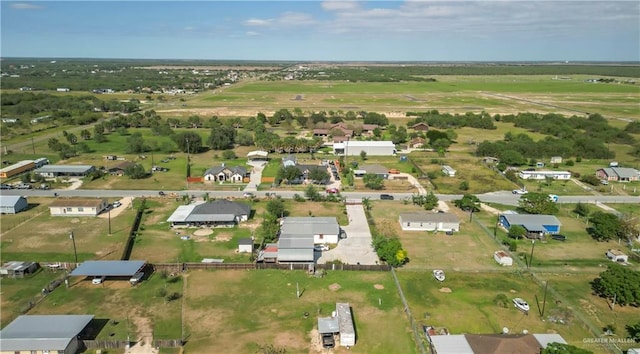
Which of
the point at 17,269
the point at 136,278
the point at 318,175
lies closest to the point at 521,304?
the point at 136,278

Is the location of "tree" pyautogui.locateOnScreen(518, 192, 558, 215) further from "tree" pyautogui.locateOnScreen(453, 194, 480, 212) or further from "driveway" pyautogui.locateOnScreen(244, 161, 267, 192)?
"driveway" pyautogui.locateOnScreen(244, 161, 267, 192)

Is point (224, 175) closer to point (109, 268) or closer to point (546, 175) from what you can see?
point (109, 268)

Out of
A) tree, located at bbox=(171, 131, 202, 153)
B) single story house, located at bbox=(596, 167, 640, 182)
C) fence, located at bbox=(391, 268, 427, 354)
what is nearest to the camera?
fence, located at bbox=(391, 268, 427, 354)

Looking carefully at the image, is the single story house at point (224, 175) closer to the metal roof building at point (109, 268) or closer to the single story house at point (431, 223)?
the single story house at point (431, 223)

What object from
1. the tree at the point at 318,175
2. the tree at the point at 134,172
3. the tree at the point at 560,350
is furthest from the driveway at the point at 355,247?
the tree at the point at 134,172

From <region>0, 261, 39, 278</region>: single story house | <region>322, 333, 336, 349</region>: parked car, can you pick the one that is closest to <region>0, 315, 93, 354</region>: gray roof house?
<region>0, 261, 39, 278</region>: single story house
